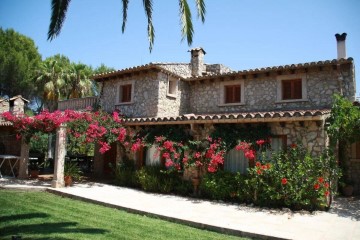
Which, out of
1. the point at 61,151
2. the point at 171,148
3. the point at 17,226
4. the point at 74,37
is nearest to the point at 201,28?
the point at 74,37

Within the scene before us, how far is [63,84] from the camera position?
2503 cm

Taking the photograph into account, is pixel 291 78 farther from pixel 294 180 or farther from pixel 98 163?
pixel 98 163

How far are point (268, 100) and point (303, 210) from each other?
6372mm

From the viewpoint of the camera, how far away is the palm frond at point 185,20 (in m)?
7.42

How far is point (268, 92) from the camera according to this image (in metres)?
14.1

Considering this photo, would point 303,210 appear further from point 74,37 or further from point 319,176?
point 74,37

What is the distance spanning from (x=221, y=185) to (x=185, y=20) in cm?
609

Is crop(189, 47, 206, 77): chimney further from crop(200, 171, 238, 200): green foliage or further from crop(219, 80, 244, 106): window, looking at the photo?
crop(200, 171, 238, 200): green foliage

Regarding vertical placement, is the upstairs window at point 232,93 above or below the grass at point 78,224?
above

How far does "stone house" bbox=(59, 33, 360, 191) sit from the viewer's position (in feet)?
33.3


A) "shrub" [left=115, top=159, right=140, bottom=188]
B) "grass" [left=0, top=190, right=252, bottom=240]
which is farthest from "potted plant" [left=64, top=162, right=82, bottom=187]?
"grass" [left=0, top=190, right=252, bottom=240]

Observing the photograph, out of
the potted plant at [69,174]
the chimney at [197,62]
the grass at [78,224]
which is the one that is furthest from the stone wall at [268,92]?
the grass at [78,224]

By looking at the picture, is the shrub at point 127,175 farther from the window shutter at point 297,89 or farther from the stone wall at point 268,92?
the window shutter at point 297,89

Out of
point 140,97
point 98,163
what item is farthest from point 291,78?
point 98,163
